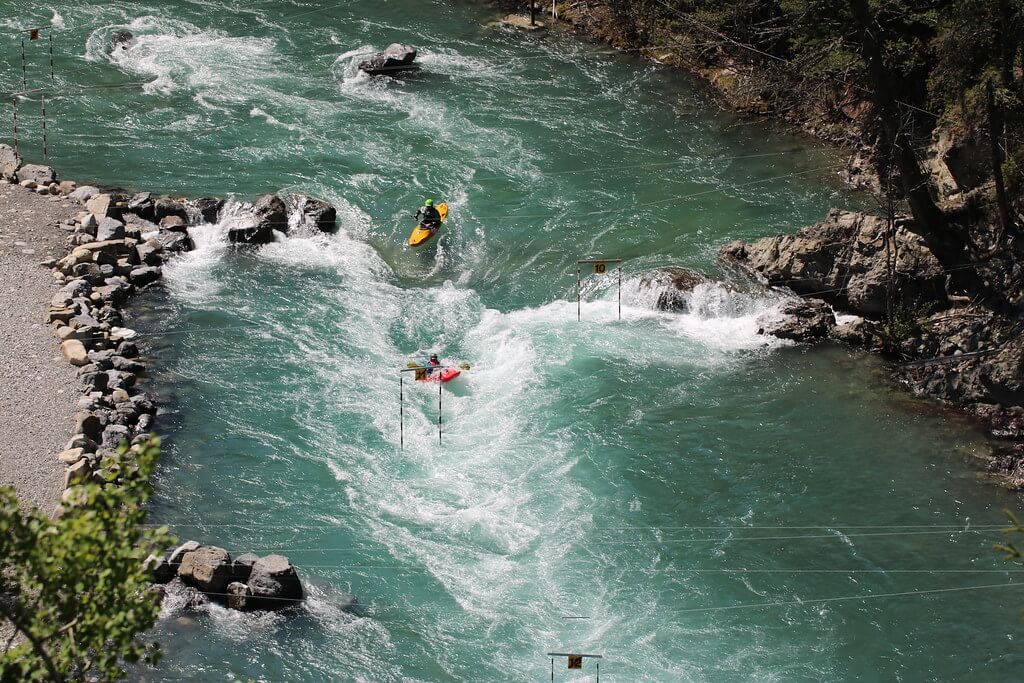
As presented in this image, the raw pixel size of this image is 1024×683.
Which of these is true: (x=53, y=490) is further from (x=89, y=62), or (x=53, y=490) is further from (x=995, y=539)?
(x=89, y=62)

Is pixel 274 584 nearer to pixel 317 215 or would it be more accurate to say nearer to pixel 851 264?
pixel 317 215

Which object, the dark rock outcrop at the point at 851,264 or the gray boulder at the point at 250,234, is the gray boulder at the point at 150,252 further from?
the dark rock outcrop at the point at 851,264

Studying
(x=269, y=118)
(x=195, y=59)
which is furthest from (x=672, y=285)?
(x=195, y=59)

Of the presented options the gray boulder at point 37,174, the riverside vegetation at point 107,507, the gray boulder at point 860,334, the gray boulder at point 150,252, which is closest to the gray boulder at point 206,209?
the riverside vegetation at point 107,507

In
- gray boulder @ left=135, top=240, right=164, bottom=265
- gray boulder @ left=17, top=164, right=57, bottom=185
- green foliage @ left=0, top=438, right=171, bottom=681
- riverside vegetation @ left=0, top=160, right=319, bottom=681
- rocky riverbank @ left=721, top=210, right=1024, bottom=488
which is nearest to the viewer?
green foliage @ left=0, top=438, right=171, bottom=681

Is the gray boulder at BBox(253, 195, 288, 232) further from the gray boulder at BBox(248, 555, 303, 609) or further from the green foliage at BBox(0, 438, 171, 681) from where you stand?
the green foliage at BBox(0, 438, 171, 681)

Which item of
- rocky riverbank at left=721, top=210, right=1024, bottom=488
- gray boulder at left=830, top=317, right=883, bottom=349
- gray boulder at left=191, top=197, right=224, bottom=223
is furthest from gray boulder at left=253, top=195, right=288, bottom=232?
gray boulder at left=830, top=317, right=883, bottom=349
